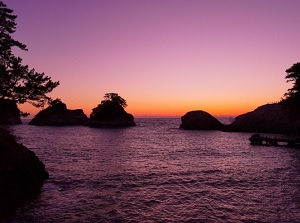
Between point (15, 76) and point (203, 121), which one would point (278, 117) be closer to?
point (203, 121)

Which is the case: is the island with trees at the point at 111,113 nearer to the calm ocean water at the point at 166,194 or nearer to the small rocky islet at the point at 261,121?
the small rocky islet at the point at 261,121

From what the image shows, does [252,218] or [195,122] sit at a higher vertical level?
[195,122]

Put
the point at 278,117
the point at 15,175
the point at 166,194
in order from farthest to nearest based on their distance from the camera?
the point at 278,117
the point at 166,194
the point at 15,175

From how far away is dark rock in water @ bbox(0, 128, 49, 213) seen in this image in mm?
19234

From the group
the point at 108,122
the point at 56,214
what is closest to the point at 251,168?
the point at 56,214

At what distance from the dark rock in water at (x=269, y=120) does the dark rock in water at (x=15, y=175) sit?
263 feet

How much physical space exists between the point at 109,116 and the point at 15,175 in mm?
129829

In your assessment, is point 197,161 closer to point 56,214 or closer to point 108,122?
point 56,214

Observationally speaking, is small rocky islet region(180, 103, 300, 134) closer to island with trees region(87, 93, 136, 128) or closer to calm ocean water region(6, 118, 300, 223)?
island with trees region(87, 93, 136, 128)

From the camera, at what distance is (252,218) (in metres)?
17.9

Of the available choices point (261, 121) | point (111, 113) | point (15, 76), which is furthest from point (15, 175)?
point (111, 113)

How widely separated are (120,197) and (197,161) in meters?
21.7

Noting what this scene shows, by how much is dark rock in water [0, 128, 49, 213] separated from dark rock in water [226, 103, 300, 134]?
3151 inches

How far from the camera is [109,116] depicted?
492ft
